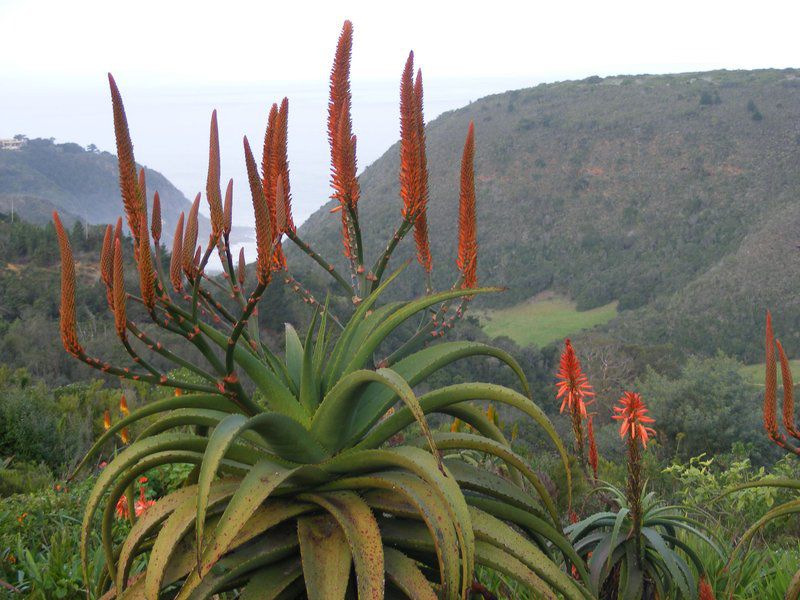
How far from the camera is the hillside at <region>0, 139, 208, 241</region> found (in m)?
57.4

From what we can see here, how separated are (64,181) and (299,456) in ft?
229

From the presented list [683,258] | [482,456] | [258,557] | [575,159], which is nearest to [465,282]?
[258,557]

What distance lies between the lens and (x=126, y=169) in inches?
61.8

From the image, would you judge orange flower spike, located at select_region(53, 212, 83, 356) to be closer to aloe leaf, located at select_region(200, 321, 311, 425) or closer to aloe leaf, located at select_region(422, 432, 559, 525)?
aloe leaf, located at select_region(200, 321, 311, 425)

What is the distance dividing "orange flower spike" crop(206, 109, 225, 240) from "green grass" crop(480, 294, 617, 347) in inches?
1759

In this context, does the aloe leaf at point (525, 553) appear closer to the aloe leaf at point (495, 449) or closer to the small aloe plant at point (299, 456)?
the small aloe plant at point (299, 456)

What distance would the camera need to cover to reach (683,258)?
53781mm

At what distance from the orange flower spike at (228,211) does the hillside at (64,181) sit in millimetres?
53527

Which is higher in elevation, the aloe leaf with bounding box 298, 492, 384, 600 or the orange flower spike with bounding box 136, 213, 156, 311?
the orange flower spike with bounding box 136, 213, 156, 311

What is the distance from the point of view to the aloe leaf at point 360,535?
155 cm

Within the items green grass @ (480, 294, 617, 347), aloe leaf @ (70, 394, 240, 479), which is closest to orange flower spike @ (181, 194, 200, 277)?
aloe leaf @ (70, 394, 240, 479)

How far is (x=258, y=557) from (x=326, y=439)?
0.96 ft

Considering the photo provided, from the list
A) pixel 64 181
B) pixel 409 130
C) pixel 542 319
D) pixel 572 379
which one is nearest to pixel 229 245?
pixel 409 130

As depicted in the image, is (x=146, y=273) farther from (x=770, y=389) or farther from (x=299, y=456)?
(x=770, y=389)
